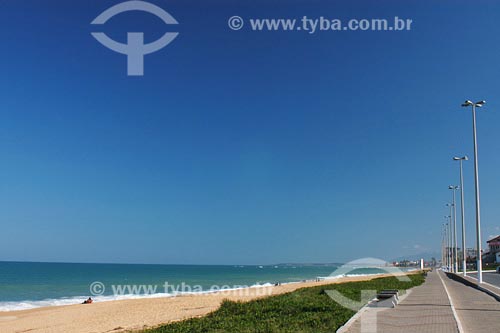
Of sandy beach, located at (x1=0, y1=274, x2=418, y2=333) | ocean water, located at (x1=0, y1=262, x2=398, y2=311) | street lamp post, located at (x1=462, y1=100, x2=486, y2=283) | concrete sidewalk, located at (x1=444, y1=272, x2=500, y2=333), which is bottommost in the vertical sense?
ocean water, located at (x1=0, y1=262, x2=398, y2=311)

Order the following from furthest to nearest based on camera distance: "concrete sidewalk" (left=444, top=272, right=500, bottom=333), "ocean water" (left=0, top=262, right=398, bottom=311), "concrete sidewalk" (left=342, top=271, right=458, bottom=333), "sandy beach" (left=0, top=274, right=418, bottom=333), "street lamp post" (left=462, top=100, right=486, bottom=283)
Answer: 1. "ocean water" (left=0, top=262, right=398, bottom=311)
2. "street lamp post" (left=462, top=100, right=486, bottom=283)
3. "sandy beach" (left=0, top=274, right=418, bottom=333)
4. "concrete sidewalk" (left=444, top=272, right=500, bottom=333)
5. "concrete sidewalk" (left=342, top=271, right=458, bottom=333)

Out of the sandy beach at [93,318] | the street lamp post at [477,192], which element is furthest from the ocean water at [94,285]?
the street lamp post at [477,192]

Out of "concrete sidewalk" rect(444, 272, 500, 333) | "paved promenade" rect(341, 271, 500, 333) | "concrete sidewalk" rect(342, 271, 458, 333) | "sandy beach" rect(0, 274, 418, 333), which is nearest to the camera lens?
"concrete sidewalk" rect(342, 271, 458, 333)

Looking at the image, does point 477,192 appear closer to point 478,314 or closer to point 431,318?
point 478,314

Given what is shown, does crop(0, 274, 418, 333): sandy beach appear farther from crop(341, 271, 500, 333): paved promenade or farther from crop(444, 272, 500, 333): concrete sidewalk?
crop(444, 272, 500, 333): concrete sidewalk

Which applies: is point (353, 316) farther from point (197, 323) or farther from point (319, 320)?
point (197, 323)

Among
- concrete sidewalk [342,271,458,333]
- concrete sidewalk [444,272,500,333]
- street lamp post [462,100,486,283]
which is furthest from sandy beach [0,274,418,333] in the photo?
street lamp post [462,100,486,283]

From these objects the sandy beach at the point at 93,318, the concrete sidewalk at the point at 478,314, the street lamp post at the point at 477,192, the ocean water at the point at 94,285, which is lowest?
the ocean water at the point at 94,285

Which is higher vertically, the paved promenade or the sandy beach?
the paved promenade

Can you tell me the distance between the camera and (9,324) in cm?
2253

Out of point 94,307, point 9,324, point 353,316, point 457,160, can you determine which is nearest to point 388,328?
point 353,316

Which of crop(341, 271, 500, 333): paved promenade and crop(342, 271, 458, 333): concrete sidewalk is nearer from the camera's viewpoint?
crop(342, 271, 458, 333): concrete sidewalk

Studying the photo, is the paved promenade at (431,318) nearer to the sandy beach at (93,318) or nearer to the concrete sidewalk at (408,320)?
the concrete sidewalk at (408,320)

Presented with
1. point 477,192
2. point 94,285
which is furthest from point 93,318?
point 94,285
